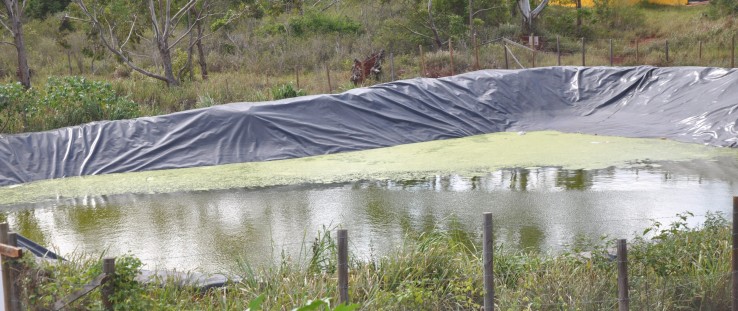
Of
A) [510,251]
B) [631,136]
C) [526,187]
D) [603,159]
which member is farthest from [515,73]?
[510,251]

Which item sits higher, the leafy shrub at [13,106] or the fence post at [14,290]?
the leafy shrub at [13,106]

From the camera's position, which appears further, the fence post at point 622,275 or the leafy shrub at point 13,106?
the leafy shrub at point 13,106

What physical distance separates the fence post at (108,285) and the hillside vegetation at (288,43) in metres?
7.40

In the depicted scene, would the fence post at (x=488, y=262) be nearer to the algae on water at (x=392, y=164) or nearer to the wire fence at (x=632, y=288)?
the wire fence at (x=632, y=288)

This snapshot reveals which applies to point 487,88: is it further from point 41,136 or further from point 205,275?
point 205,275

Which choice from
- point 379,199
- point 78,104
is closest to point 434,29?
point 78,104

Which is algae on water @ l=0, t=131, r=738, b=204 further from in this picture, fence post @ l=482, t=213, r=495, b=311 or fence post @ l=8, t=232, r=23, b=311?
fence post @ l=8, t=232, r=23, b=311

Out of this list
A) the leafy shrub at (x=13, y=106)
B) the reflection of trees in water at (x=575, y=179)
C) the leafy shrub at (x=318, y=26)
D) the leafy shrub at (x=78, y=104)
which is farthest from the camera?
the leafy shrub at (x=318, y=26)

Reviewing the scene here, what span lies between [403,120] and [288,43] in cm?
889

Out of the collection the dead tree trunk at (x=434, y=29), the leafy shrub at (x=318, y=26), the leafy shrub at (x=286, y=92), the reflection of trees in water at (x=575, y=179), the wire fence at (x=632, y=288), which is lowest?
the wire fence at (x=632, y=288)

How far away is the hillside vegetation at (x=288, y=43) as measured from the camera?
1330 centimetres

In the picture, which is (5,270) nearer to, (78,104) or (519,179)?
(519,179)

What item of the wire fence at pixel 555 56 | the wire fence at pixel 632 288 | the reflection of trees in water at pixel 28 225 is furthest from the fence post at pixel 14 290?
the wire fence at pixel 555 56

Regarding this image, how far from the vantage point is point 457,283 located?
4.15 meters
